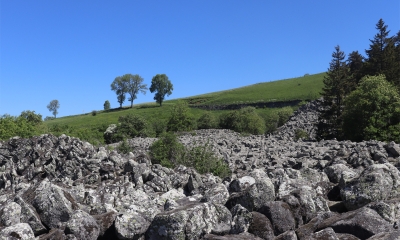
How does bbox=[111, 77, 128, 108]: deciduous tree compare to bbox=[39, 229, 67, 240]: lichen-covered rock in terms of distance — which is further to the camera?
bbox=[111, 77, 128, 108]: deciduous tree

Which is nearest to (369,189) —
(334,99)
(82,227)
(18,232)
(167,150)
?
(82,227)

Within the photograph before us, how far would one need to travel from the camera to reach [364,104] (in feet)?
149

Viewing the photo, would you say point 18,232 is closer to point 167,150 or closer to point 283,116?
point 167,150

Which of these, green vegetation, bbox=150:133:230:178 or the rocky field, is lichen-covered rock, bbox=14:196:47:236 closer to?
the rocky field

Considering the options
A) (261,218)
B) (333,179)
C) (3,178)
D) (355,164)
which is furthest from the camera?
(3,178)

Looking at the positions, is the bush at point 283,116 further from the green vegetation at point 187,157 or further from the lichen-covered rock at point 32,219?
the lichen-covered rock at point 32,219

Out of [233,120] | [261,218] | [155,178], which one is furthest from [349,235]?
[233,120]

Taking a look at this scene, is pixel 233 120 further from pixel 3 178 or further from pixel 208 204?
pixel 208 204

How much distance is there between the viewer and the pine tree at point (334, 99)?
185 ft

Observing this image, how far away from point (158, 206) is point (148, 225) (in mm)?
2766

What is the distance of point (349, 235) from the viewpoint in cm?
720

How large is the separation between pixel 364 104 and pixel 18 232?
4455 cm


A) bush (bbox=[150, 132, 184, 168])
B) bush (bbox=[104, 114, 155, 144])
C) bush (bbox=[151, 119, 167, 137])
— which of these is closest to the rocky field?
bush (bbox=[150, 132, 184, 168])

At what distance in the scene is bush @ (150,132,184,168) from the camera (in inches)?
1078
